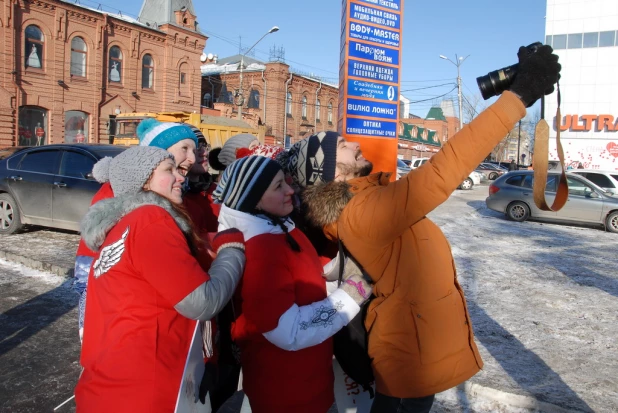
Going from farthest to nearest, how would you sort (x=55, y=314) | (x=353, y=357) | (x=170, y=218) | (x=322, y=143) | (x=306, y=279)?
(x=55, y=314)
(x=322, y=143)
(x=353, y=357)
(x=306, y=279)
(x=170, y=218)

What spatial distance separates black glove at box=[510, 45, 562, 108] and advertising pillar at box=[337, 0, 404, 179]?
5.98 metres

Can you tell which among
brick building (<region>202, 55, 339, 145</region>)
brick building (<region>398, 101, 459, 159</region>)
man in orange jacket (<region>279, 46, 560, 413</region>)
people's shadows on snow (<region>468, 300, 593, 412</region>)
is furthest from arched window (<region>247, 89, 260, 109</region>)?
man in orange jacket (<region>279, 46, 560, 413</region>)

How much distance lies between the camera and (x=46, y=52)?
27172mm

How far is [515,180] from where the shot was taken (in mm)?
14648

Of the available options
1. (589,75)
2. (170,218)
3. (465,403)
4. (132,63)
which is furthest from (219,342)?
(589,75)

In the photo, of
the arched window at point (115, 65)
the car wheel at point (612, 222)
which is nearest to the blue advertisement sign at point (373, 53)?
the car wheel at point (612, 222)

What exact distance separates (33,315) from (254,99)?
40.3 m

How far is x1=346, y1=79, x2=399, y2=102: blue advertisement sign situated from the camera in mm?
7613

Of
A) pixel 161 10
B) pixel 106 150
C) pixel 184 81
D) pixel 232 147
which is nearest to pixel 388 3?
pixel 232 147

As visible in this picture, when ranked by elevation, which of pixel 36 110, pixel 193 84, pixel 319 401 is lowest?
pixel 319 401

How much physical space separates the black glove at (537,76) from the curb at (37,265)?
6.29 m

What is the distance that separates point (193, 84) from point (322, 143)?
35.3 metres

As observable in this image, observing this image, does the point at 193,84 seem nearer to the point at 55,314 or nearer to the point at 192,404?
the point at 55,314

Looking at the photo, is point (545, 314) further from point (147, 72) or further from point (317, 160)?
point (147, 72)
